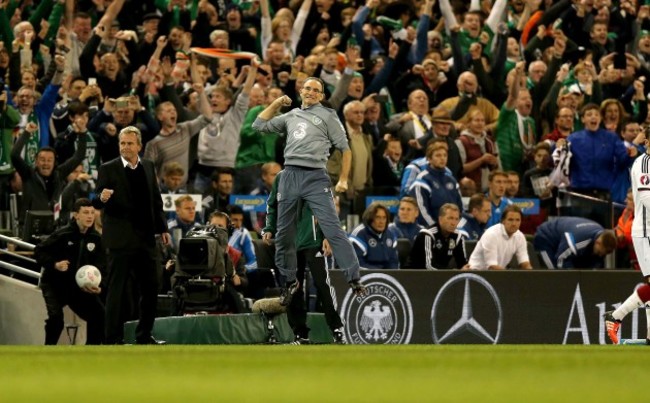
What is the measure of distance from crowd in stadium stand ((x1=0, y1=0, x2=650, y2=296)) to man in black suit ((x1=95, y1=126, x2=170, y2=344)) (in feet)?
10.1

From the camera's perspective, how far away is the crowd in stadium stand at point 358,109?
58.7 feet

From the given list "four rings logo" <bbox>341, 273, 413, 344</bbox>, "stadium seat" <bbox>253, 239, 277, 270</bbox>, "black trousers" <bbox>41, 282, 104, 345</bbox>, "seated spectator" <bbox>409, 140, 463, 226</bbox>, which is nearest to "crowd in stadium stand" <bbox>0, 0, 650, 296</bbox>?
"seated spectator" <bbox>409, 140, 463, 226</bbox>

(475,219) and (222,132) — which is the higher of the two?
(222,132)

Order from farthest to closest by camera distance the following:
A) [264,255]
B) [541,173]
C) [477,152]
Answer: [477,152] → [541,173] → [264,255]

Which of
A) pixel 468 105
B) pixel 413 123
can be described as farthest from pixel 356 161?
pixel 468 105

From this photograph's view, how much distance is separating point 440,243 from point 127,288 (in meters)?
4.39

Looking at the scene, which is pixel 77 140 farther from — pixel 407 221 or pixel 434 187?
pixel 434 187

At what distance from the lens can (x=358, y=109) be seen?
19.0m

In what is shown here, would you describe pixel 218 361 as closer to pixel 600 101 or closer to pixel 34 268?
pixel 34 268

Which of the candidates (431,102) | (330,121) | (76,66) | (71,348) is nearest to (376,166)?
(431,102)

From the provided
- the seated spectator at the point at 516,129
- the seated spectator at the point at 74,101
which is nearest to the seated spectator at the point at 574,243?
the seated spectator at the point at 516,129

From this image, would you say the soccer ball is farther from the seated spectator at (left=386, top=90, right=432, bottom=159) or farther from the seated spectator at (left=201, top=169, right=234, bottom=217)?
the seated spectator at (left=386, top=90, right=432, bottom=159)

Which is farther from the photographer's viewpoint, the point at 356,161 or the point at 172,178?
the point at 356,161

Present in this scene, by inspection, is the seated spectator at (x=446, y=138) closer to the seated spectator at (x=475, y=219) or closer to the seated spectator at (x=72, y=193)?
the seated spectator at (x=475, y=219)
